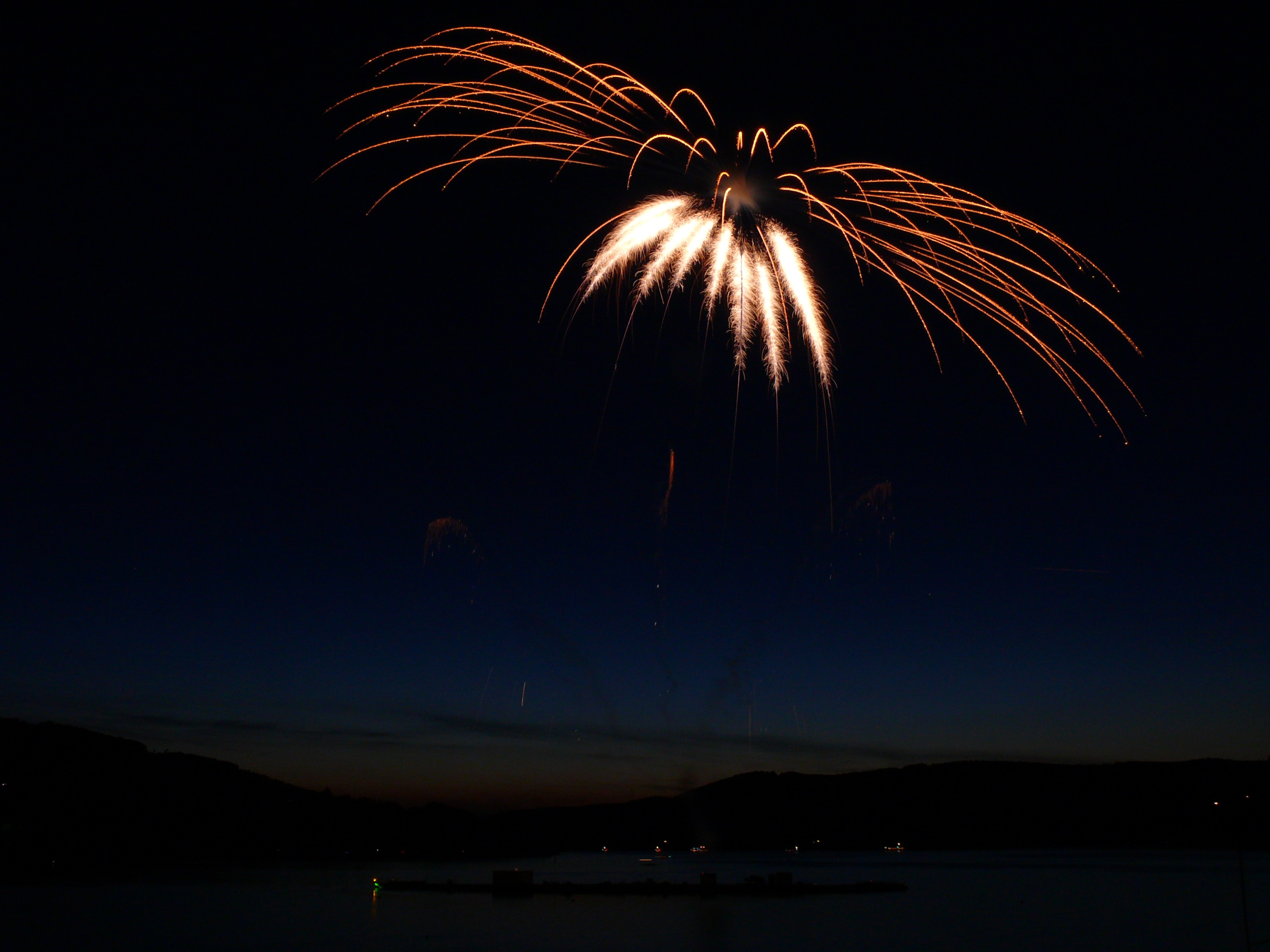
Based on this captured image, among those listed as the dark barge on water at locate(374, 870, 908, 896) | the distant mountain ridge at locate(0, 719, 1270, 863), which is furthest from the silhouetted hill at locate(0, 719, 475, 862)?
the dark barge on water at locate(374, 870, 908, 896)

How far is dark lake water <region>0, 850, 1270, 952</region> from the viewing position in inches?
2076

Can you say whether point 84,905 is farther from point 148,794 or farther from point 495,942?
point 148,794

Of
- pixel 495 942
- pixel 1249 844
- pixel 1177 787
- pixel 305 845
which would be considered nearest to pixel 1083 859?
pixel 1177 787

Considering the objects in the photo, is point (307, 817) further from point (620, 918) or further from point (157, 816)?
point (620, 918)

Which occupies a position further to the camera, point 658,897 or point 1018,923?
point 658,897

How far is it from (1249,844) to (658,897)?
15623cm

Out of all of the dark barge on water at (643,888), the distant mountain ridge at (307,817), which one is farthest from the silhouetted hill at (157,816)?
the dark barge on water at (643,888)

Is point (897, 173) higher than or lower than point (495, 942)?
higher

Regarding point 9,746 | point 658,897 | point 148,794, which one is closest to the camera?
point 658,897

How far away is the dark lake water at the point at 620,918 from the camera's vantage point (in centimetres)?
5272

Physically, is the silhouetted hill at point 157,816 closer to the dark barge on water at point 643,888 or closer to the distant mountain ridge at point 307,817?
the distant mountain ridge at point 307,817

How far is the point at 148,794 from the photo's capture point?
149500mm

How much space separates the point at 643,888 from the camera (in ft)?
255

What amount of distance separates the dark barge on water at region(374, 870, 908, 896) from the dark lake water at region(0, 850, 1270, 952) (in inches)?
49.2
